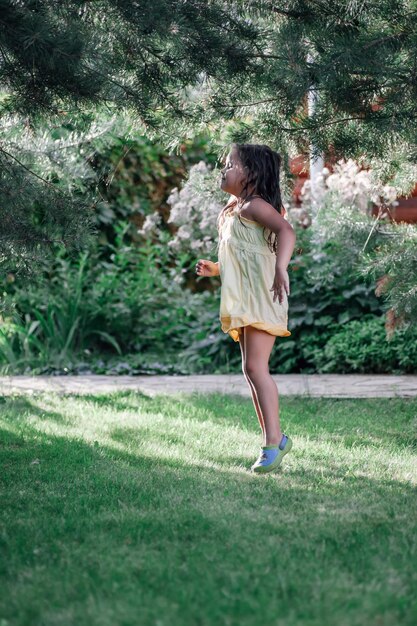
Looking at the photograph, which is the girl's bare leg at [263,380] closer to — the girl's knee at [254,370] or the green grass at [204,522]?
the girl's knee at [254,370]

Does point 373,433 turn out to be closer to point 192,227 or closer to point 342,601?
point 342,601

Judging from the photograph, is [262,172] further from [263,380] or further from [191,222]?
[191,222]

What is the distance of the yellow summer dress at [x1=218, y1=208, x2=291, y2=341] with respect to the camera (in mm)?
4086

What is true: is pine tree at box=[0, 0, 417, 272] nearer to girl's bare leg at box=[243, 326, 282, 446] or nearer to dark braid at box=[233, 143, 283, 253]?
dark braid at box=[233, 143, 283, 253]

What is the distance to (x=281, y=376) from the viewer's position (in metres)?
7.13

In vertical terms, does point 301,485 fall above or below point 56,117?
below

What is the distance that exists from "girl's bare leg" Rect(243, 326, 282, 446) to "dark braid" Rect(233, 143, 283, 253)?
0.42m

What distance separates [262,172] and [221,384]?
2.91 meters

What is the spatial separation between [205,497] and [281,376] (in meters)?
3.59

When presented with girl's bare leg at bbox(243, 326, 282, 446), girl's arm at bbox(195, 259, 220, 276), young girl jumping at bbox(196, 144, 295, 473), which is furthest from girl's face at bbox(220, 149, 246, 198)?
girl's bare leg at bbox(243, 326, 282, 446)

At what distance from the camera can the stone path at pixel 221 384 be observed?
20.5 feet

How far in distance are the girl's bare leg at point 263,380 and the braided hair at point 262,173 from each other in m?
0.42

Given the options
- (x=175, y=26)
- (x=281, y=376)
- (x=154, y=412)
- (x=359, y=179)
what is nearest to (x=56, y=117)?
(x=175, y=26)

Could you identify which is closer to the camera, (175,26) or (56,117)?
(175,26)
